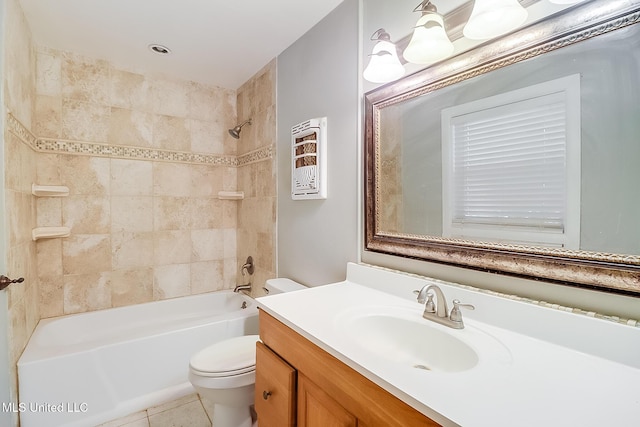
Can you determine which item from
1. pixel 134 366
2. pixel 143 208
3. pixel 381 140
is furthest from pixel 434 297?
pixel 143 208

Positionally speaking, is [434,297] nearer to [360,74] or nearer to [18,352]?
[360,74]

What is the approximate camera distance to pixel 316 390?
33.4 inches

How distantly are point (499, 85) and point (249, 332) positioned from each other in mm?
2090

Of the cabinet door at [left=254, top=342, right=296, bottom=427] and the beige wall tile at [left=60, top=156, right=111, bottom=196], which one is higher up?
the beige wall tile at [left=60, top=156, right=111, bottom=196]

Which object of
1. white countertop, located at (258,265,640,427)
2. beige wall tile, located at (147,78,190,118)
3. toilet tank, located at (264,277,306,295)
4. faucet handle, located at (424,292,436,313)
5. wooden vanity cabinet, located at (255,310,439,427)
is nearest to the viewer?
white countertop, located at (258,265,640,427)

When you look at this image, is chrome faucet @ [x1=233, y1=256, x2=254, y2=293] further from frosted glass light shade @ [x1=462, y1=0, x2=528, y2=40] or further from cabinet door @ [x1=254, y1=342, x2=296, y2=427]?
frosted glass light shade @ [x1=462, y1=0, x2=528, y2=40]

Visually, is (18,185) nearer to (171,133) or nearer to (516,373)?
(171,133)

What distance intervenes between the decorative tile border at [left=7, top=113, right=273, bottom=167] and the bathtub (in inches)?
47.2

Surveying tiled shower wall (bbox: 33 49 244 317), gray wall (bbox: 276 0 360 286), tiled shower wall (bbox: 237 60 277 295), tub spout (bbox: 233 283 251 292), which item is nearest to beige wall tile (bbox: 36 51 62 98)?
tiled shower wall (bbox: 33 49 244 317)

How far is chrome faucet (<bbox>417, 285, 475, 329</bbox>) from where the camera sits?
0.92 metres

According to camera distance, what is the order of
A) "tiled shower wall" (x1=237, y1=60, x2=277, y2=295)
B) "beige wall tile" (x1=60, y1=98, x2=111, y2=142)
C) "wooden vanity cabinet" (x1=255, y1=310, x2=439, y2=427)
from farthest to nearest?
1. "tiled shower wall" (x1=237, y1=60, x2=277, y2=295)
2. "beige wall tile" (x1=60, y1=98, x2=111, y2=142)
3. "wooden vanity cabinet" (x1=255, y1=310, x2=439, y2=427)

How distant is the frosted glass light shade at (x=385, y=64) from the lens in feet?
4.02

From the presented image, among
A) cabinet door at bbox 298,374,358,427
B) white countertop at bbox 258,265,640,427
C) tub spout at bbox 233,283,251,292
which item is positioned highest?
white countertop at bbox 258,265,640,427

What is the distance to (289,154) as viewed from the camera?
204 cm
